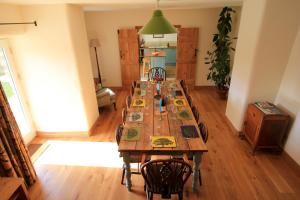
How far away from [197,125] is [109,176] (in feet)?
4.63

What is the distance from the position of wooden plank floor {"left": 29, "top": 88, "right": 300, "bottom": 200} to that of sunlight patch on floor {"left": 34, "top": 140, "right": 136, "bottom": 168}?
3.5 inches

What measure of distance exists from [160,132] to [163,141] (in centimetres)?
19

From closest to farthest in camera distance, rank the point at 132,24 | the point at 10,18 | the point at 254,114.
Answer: the point at 10,18, the point at 254,114, the point at 132,24

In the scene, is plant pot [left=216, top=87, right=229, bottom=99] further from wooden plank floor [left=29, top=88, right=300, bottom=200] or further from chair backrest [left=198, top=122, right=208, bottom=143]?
chair backrest [left=198, top=122, right=208, bottom=143]

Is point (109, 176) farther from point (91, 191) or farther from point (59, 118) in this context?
point (59, 118)

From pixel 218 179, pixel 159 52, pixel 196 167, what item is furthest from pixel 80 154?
pixel 159 52

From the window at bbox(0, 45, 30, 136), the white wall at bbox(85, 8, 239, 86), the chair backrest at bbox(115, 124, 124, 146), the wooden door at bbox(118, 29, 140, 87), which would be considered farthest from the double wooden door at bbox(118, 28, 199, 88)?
the chair backrest at bbox(115, 124, 124, 146)

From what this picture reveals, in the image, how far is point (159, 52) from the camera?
786 centimetres

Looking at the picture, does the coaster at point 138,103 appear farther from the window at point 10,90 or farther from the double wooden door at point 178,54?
the double wooden door at point 178,54

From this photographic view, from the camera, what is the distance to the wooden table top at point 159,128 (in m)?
1.93

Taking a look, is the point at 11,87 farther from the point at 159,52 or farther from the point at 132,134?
the point at 159,52

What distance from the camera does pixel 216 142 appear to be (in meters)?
3.22

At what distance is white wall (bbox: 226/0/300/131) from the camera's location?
2.54 m

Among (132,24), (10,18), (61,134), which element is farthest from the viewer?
(132,24)
